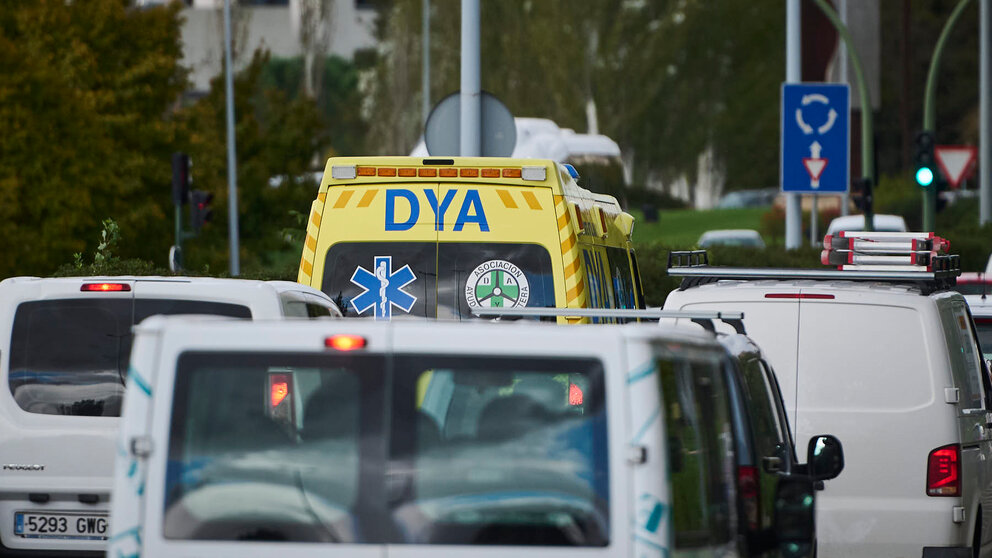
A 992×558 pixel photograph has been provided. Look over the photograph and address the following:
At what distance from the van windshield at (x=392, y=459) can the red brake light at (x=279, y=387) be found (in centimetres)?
67

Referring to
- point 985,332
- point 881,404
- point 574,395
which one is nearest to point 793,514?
point 574,395

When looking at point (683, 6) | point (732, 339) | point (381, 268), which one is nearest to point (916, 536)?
point (732, 339)

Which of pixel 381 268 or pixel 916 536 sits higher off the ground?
pixel 381 268

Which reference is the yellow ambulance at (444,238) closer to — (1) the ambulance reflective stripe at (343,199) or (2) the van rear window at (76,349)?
(1) the ambulance reflective stripe at (343,199)

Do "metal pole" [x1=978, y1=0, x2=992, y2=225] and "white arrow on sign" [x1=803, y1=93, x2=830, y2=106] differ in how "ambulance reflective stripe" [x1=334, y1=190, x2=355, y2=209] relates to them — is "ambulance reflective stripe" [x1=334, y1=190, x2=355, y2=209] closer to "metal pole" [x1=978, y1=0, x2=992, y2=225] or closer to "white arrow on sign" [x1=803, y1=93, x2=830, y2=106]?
"white arrow on sign" [x1=803, y1=93, x2=830, y2=106]

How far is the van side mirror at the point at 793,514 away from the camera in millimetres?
5934

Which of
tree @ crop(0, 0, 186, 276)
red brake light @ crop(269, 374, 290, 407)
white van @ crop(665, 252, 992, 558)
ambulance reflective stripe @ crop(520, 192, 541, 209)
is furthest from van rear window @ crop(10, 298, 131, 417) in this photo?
tree @ crop(0, 0, 186, 276)

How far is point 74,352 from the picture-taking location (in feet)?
27.6

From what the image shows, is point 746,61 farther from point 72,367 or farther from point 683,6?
point 72,367

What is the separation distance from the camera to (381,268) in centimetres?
1046

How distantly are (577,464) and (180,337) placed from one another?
98cm

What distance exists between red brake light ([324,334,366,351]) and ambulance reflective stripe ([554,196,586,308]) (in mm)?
5690

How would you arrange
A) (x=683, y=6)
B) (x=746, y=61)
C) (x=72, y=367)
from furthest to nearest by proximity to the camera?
(x=746, y=61), (x=683, y=6), (x=72, y=367)

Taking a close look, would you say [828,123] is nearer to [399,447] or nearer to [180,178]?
[180,178]
